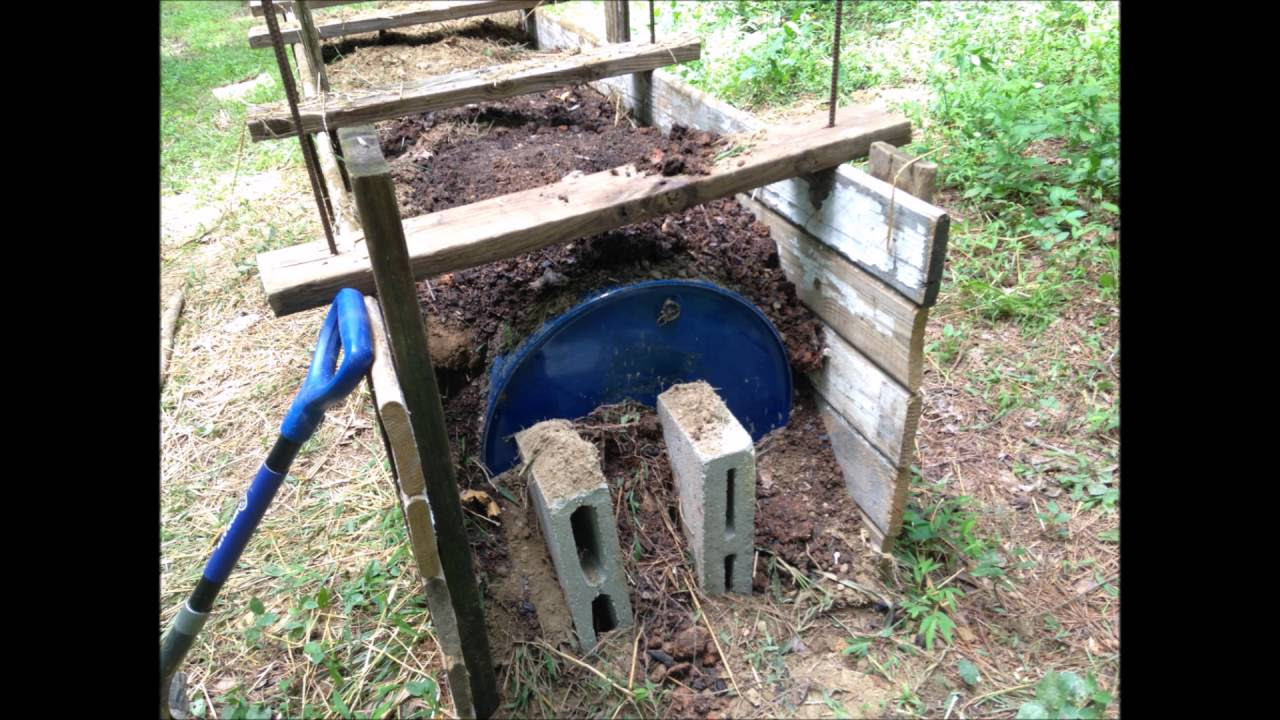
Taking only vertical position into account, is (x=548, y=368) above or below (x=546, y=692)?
above

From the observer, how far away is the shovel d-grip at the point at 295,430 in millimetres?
1578

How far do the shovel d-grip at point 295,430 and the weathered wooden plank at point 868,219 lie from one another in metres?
1.32

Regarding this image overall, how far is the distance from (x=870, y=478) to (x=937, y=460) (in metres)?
0.56

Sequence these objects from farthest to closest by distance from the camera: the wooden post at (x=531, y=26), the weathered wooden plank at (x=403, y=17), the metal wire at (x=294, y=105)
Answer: the wooden post at (x=531, y=26), the weathered wooden plank at (x=403, y=17), the metal wire at (x=294, y=105)

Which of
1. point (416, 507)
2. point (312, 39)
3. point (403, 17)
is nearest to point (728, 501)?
point (416, 507)

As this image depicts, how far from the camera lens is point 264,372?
3.72 m

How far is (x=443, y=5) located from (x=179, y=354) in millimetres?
2218

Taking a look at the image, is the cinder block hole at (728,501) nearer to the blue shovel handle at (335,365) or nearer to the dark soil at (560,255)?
the dark soil at (560,255)

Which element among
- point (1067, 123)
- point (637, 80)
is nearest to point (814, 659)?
point (637, 80)

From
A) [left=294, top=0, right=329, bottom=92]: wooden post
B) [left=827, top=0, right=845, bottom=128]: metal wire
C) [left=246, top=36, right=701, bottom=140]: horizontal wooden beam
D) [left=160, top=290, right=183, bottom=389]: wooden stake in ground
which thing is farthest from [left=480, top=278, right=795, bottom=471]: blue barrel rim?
[left=160, top=290, right=183, bottom=389]: wooden stake in ground

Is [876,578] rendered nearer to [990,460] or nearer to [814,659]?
[814,659]

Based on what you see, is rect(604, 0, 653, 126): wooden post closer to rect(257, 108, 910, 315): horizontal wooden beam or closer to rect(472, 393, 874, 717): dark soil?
rect(257, 108, 910, 315): horizontal wooden beam

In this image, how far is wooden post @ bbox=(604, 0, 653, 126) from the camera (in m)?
3.33

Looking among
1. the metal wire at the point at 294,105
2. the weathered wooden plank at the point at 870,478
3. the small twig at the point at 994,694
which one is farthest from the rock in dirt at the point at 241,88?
the small twig at the point at 994,694
